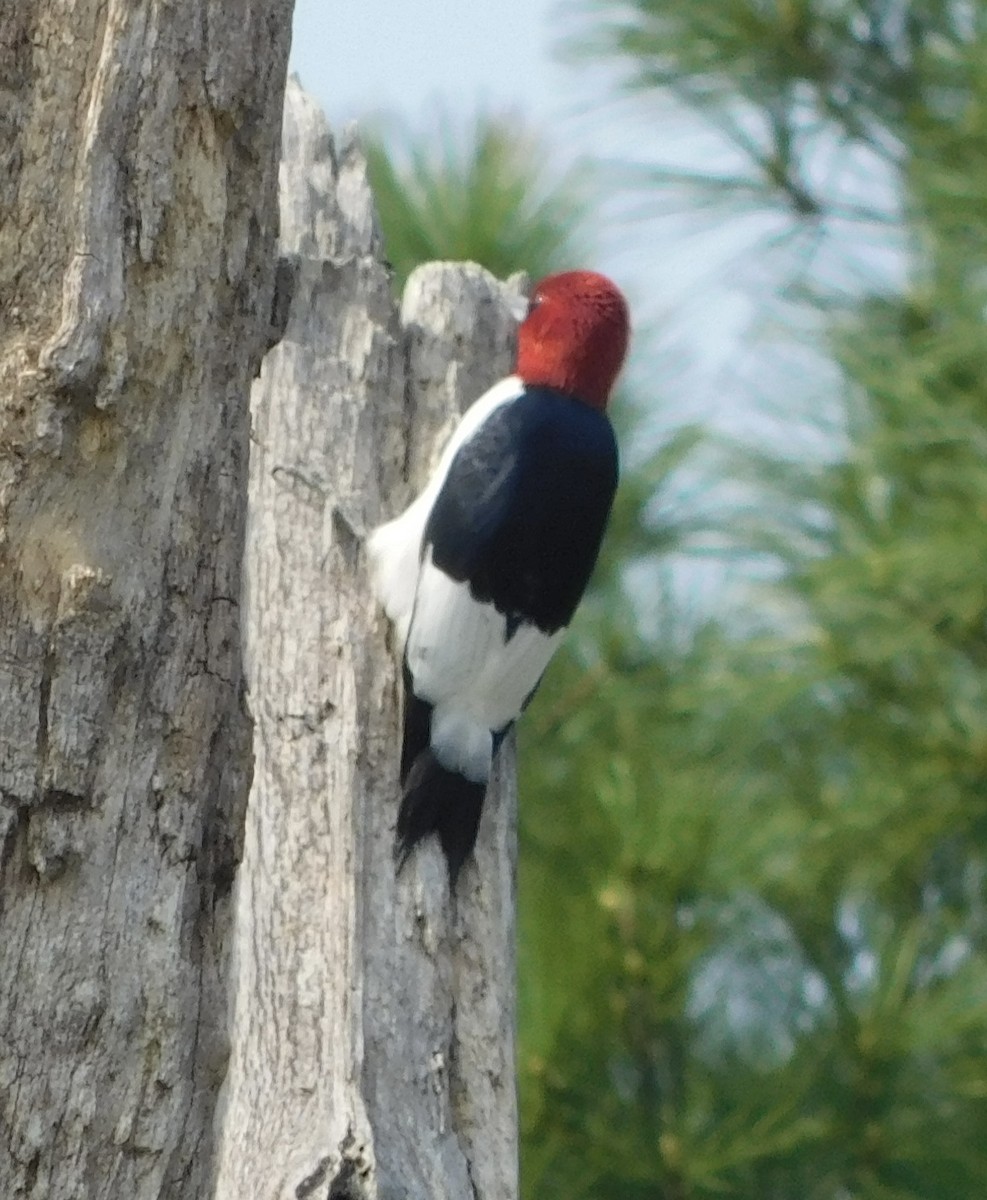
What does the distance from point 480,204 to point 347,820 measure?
47.2 inches

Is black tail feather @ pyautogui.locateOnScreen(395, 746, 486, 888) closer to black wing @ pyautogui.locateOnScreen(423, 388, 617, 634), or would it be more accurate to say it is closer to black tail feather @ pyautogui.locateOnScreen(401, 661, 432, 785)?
black tail feather @ pyautogui.locateOnScreen(401, 661, 432, 785)

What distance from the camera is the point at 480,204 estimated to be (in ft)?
8.04

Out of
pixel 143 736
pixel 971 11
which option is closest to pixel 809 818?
pixel 971 11

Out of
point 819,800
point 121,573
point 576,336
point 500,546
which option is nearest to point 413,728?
point 500,546

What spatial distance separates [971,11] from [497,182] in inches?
25.2

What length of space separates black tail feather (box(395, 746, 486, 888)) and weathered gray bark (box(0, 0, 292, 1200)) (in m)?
0.63

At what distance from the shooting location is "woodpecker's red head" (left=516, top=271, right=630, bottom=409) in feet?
6.21

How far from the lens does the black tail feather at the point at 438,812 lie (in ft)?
4.84

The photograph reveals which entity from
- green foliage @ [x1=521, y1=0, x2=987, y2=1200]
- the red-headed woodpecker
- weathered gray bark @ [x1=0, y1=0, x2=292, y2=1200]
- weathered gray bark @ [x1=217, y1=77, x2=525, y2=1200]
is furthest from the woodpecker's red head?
weathered gray bark @ [x1=0, y1=0, x2=292, y2=1200]

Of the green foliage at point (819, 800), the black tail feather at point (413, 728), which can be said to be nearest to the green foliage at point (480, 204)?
the green foliage at point (819, 800)

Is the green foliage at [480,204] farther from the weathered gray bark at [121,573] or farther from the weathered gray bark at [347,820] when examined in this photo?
the weathered gray bark at [121,573]

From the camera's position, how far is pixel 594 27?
2.58 meters

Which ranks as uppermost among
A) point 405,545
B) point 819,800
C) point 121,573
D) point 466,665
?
point 121,573

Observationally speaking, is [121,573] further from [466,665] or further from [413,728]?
[466,665]
